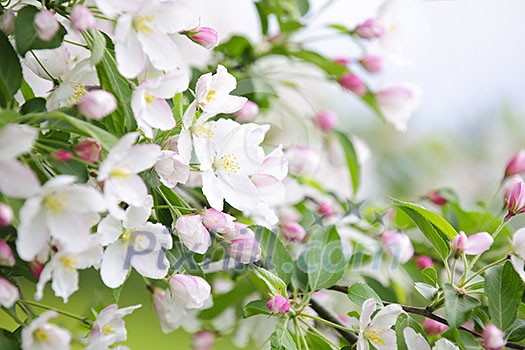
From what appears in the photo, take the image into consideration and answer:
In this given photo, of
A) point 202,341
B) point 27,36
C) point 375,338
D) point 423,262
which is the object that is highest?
point 27,36

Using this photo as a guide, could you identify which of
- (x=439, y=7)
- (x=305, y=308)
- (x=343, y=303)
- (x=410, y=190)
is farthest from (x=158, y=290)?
(x=439, y=7)

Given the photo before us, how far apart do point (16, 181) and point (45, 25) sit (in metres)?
0.12

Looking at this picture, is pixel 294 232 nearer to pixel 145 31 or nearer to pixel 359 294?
pixel 359 294

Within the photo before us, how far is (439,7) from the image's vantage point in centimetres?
259

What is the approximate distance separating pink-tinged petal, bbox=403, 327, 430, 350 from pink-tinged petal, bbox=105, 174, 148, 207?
24cm

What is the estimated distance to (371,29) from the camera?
91 cm

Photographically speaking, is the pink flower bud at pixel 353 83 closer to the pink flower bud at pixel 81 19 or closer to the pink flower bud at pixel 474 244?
the pink flower bud at pixel 474 244

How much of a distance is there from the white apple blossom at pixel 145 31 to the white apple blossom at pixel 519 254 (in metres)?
0.31

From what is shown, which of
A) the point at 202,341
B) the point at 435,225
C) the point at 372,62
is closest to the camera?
the point at 435,225

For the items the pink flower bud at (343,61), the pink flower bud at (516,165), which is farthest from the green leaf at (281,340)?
the pink flower bud at (343,61)

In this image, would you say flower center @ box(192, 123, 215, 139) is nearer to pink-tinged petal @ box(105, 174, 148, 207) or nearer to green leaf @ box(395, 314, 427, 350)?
pink-tinged petal @ box(105, 174, 148, 207)

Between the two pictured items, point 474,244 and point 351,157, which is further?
point 351,157

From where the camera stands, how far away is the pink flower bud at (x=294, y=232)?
74 cm

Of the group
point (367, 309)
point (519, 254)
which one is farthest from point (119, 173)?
point (519, 254)
